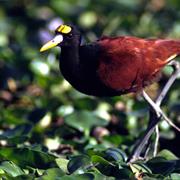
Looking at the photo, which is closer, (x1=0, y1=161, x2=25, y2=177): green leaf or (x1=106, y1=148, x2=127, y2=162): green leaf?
(x1=0, y1=161, x2=25, y2=177): green leaf

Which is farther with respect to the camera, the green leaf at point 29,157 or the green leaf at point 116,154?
the green leaf at point 116,154

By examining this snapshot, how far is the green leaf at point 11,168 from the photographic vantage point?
5.70 m

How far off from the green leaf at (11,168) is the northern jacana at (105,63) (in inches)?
33.9

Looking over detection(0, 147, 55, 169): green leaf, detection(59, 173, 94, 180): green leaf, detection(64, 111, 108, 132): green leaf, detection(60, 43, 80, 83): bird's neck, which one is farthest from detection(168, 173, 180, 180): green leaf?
detection(64, 111, 108, 132): green leaf

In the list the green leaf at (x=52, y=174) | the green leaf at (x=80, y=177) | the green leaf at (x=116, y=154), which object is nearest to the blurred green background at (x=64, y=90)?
the green leaf at (x=116, y=154)

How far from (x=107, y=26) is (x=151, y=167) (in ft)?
14.2

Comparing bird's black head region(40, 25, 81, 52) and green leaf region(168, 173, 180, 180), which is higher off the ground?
bird's black head region(40, 25, 81, 52)

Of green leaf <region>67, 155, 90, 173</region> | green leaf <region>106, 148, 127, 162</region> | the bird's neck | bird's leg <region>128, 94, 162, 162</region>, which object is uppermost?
the bird's neck

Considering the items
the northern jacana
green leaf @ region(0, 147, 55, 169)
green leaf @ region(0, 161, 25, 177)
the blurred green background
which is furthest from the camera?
the blurred green background

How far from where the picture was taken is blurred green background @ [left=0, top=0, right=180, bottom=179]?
7031 mm

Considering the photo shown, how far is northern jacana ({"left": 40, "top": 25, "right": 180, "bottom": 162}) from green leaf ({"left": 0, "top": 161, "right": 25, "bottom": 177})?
0.86 meters

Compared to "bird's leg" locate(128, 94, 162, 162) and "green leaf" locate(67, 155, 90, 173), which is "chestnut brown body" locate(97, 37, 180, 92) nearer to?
"bird's leg" locate(128, 94, 162, 162)

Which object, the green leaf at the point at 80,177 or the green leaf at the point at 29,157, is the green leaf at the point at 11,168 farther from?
the green leaf at the point at 80,177

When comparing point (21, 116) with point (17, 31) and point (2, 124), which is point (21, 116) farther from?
point (17, 31)
